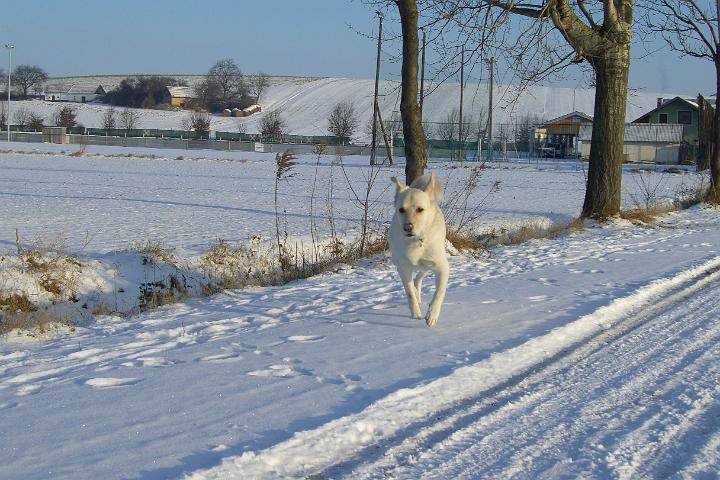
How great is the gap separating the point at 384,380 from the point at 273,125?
12747 centimetres

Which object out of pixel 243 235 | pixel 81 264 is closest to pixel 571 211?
pixel 243 235

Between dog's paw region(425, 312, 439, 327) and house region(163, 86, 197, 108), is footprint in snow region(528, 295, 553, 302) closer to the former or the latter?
dog's paw region(425, 312, 439, 327)

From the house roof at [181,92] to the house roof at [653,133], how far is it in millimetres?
107750

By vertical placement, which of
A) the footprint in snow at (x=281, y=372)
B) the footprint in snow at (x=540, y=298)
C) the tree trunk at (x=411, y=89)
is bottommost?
the footprint in snow at (x=281, y=372)

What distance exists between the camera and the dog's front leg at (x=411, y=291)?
8.29 meters

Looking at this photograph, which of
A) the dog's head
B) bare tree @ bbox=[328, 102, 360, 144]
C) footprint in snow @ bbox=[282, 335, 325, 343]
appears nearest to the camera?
footprint in snow @ bbox=[282, 335, 325, 343]

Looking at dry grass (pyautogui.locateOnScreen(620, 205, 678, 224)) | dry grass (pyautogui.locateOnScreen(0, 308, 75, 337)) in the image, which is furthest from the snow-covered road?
dry grass (pyautogui.locateOnScreen(620, 205, 678, 224))

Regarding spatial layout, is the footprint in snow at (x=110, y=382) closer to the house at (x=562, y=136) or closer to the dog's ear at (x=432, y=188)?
the dog's ear at (x=432, y=188)

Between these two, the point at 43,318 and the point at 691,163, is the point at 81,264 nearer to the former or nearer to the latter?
the point at 43,318

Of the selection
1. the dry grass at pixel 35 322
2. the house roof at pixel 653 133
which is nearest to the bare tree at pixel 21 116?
the house roof at pixel 653 133

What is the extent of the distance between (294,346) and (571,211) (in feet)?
58.6

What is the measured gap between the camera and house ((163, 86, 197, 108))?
171375 millimetres

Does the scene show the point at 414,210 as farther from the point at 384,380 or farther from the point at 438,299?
the point at 384,380

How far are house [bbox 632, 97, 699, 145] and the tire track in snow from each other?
282 feet
